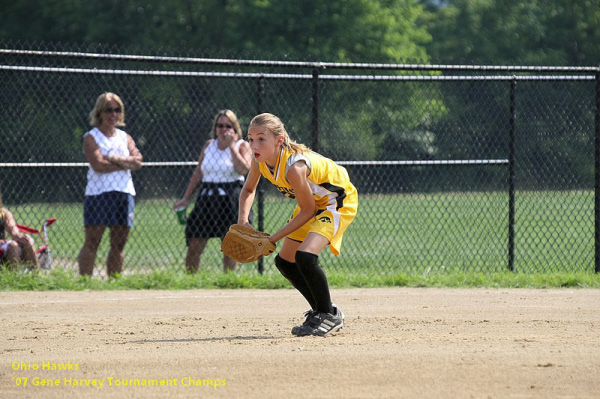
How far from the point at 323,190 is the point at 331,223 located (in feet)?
0.77

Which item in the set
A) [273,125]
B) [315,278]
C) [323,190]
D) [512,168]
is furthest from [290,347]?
[512,168]

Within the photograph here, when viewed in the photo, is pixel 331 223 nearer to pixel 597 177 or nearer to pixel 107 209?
pixel 107 209

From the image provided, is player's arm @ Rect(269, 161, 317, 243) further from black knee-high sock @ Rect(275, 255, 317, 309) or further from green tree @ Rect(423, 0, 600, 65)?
green tree @ Rect(423, 0, 600, 65)

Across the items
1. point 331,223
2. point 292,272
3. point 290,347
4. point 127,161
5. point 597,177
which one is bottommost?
point 290,347

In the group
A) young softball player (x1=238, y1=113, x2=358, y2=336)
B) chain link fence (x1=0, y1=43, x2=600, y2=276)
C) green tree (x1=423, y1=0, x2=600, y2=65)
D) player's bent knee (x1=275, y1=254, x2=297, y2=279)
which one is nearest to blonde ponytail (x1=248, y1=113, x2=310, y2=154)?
young softball player (x1=238, y1=113, x2=358, y2=336)

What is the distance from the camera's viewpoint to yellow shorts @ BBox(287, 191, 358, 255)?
246 inches

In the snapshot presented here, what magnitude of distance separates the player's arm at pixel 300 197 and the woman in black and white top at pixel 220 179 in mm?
3176

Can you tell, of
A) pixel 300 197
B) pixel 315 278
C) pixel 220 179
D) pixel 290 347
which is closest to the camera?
pixel 290 347

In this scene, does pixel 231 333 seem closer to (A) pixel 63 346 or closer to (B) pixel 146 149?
(A) pixel 63 346

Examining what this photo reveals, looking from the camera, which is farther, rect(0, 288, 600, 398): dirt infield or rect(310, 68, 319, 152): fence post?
rect(310, 68, 319, 152): fence post

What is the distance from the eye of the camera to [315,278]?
246 inches

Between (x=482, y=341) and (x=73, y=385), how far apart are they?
2698 millimetres

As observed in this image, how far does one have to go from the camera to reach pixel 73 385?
16.1ft

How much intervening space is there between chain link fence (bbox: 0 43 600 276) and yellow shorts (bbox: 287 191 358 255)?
9.87 ft
